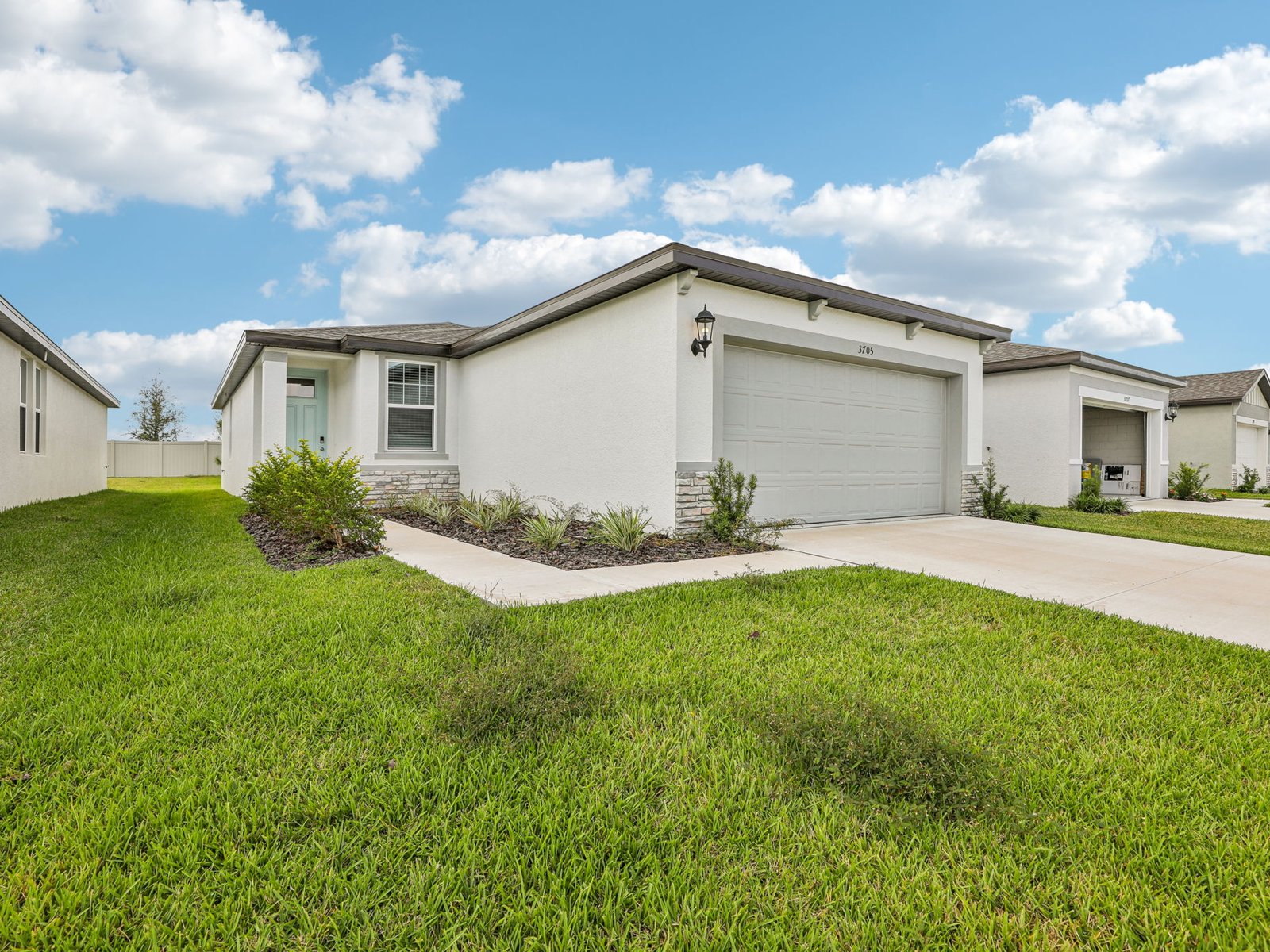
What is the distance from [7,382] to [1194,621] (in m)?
15.1

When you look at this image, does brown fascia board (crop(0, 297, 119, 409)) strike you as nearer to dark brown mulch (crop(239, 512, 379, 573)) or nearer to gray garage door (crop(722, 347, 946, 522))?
dark brown mulch (crop(239, 512, 379, 573))

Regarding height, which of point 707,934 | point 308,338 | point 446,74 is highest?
point 446,74

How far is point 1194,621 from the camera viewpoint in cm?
420

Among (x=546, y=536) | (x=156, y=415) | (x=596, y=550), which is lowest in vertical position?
(x=596, y=550)

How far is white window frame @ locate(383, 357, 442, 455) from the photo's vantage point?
452 inches

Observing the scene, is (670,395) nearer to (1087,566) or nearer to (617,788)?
(1087,566)

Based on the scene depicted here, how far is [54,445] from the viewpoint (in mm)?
12938

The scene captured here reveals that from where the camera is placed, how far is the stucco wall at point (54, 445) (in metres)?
9.92

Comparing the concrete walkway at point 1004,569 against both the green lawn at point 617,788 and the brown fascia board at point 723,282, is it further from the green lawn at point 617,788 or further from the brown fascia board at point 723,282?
the brown fascia board at point 723,282

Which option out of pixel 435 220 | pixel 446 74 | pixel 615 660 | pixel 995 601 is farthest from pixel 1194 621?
pixel 435 220

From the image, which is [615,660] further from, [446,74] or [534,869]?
[446,74]

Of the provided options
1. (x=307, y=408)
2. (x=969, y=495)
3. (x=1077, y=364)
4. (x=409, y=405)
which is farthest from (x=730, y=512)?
(x=307, y=408)

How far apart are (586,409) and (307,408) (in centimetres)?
820

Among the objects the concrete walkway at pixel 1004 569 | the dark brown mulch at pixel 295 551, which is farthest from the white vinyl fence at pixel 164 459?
the concrete walkway at pixel 1004 569
